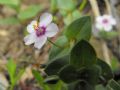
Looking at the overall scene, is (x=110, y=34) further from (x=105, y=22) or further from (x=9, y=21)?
(x=9, y=21)

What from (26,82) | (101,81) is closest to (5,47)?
(26,82)

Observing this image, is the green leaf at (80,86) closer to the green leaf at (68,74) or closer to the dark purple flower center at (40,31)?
the green leaf at (68,74)

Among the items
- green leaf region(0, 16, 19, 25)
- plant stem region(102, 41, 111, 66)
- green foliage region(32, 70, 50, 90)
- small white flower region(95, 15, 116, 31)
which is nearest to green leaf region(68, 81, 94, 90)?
green foliage region(32, 70, 50, 90)

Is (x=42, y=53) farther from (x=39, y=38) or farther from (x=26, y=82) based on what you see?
(x=39, y=38)

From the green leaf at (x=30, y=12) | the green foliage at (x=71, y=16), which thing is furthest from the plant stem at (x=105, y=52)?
the green leaf at (x=30, y=12)

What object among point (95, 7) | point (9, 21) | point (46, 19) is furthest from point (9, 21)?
point (46, 19)

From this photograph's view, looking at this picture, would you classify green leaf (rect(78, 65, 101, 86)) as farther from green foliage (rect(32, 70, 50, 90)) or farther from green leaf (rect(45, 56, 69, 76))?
green foliage (rect(32, 70, 50, 90))
